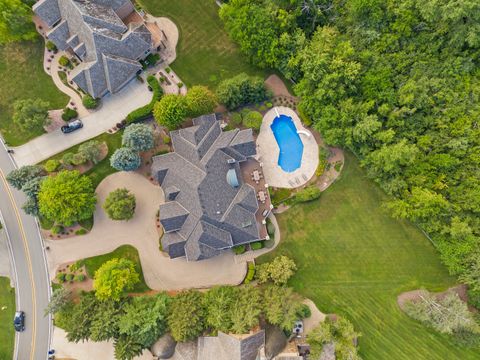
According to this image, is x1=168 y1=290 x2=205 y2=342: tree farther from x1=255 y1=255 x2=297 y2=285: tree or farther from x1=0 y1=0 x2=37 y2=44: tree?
x1=0 y1=0 x2=37 y2=44: tree

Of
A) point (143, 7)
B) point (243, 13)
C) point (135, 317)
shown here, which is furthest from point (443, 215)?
point (143, 7)

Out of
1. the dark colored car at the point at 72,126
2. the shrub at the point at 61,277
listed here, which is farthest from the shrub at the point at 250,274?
the dark colored car at the point at 72,126

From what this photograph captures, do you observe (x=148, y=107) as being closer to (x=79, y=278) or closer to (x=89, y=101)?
(x=89, y=101)

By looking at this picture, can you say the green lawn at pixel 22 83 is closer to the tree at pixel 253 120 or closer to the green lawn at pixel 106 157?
the green lawn at pixel 106 157

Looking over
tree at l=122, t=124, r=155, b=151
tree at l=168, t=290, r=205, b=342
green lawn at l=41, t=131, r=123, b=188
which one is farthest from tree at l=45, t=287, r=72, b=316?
tree at l=122, t=124, r=155, b=151

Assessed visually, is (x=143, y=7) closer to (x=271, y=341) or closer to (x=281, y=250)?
(x=281, y=250)

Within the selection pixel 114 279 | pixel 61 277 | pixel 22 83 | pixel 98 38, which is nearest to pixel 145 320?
pixel 114 279
